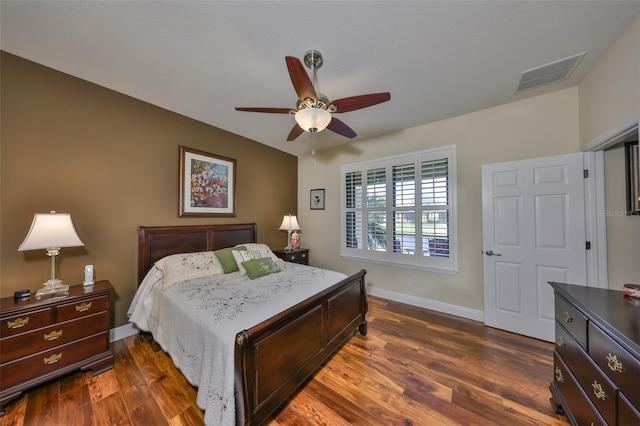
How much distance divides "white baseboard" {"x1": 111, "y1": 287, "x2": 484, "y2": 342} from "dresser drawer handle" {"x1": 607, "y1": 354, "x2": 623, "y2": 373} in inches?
79.9

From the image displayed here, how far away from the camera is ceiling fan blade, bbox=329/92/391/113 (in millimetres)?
1725

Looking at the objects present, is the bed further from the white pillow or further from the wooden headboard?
the white pillow

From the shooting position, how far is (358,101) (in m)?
1.78

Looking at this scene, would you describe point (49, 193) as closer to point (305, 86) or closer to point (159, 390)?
point (159, 390)

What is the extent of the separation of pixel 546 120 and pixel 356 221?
266 centimetres

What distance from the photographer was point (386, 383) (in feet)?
6.02

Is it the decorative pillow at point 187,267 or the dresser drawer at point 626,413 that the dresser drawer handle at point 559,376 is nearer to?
the dresser drawer at point 626,413

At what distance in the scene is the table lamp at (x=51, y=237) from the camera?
5.73 feet

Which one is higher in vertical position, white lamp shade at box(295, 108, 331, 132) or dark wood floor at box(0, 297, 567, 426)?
white lamp shade at box(295, 108, 331, 132)

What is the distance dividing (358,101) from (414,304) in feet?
9.66

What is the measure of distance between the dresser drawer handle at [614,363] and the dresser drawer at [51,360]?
3.37 m

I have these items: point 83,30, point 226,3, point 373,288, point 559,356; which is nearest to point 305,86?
point 226,3

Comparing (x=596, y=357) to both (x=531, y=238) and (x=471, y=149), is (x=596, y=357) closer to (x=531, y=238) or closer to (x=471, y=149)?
(x=531, y=238)

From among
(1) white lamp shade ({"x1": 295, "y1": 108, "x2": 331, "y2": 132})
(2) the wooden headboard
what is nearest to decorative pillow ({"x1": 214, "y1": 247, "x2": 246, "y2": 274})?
(2) the wooden headboard
